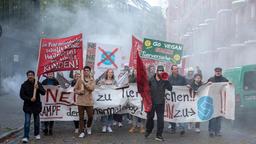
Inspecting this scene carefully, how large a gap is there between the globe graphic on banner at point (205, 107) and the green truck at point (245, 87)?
4.47 feet

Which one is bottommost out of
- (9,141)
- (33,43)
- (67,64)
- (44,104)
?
(9,141)

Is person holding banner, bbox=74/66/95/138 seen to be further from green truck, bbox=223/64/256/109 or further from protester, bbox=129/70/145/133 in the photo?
green truck, bbox=223/64/256/109

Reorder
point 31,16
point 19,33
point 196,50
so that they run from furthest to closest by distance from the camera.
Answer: point 196,50
point 31,16
point 19,33

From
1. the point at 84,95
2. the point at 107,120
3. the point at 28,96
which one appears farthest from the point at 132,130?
the point at 28,96

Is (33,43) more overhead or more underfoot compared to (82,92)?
more overhead

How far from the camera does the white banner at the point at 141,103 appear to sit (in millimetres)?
11601

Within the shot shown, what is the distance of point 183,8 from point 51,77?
3570 centimetres

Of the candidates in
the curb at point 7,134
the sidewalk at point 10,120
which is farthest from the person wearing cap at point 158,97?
the sidewalk at point 10,120

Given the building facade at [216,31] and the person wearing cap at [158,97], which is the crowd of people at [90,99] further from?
the building facade at [216,31]

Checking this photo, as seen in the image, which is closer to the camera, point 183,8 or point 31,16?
point 31,16

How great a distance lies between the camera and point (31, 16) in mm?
33688

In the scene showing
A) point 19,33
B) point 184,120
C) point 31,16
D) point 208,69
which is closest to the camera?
point 184,120

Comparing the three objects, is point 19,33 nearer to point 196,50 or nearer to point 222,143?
point 196,50

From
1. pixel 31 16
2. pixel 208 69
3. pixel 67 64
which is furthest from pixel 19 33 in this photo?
pixel 67 64
